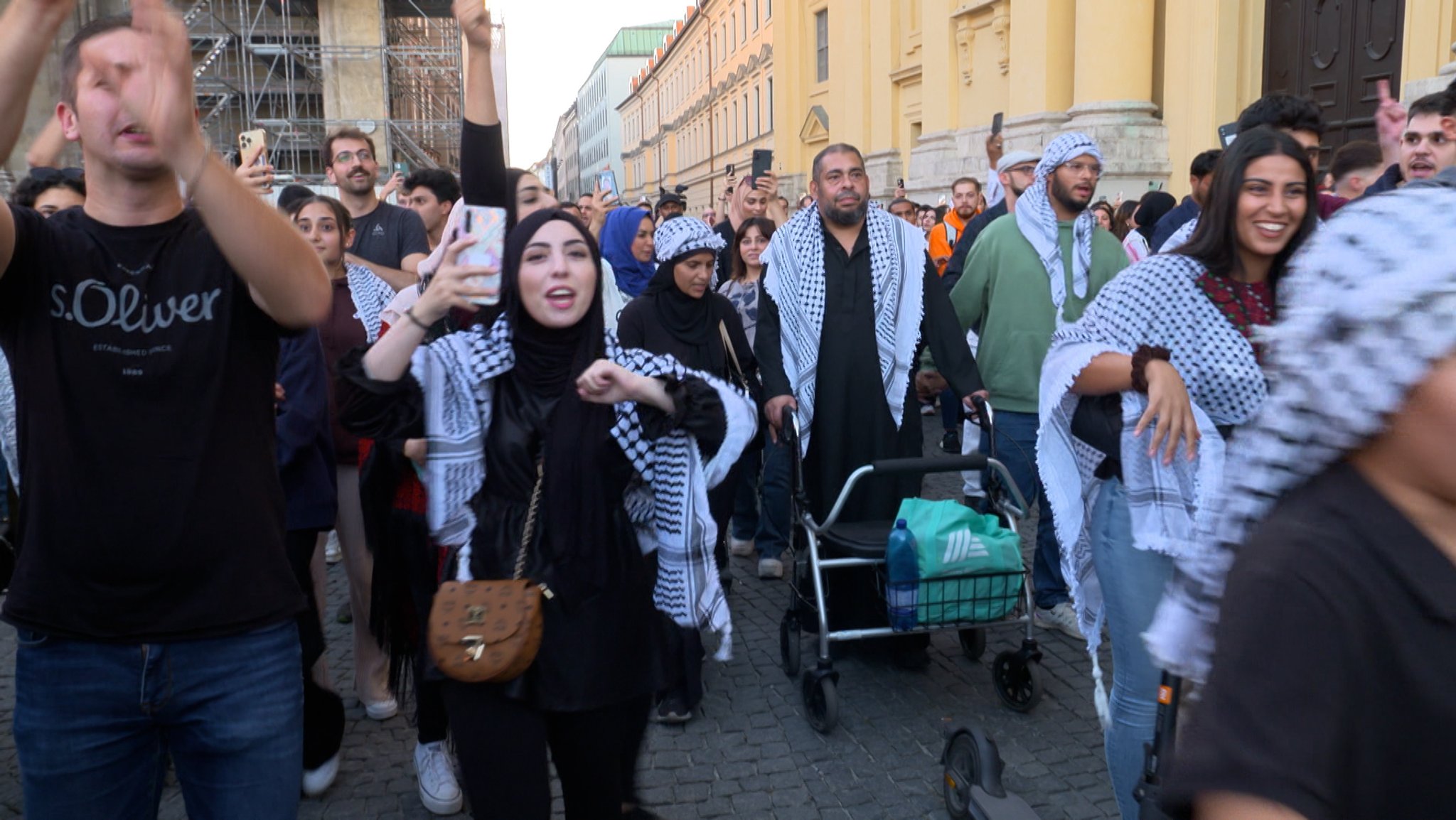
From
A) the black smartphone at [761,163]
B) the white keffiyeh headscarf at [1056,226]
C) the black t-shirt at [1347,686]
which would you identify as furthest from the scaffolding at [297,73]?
the black t-shirt at [1347,686]

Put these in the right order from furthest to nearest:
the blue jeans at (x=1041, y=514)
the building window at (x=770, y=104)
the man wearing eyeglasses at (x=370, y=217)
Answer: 1. the building window at (x=770, y=104)
2. the man wearing eyeglasses at (x=370, y=217)
3. the blue jeans at (x=1041, y=514)

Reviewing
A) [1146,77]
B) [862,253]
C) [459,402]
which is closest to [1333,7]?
[1146,77]

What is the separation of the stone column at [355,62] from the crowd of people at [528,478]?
2528cm

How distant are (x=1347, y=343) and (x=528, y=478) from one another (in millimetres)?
1986

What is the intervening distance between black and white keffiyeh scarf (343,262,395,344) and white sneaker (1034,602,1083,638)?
10.9ft

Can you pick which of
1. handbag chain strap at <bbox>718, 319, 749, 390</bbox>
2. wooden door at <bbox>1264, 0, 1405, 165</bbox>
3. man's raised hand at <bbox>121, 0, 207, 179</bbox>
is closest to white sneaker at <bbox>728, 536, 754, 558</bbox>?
handbag chain strap at <bbox>718, 319, 749, 390</bbox>

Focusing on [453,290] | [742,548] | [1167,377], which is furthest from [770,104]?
[453,290]

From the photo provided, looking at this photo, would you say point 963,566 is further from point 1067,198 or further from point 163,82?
point 163,82

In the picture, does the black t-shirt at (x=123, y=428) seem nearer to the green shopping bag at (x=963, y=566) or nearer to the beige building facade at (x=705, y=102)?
the green shopping bag at (x=963, y=566)

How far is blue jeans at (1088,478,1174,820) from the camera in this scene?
2965 millimetres

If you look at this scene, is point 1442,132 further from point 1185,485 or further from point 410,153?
point 410,153

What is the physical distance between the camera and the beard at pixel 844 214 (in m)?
5.28

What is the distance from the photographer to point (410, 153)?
30250mm

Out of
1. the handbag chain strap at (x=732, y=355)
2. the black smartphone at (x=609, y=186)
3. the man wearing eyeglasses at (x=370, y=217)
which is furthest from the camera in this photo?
the black smartphone at (x=609, y=186)
